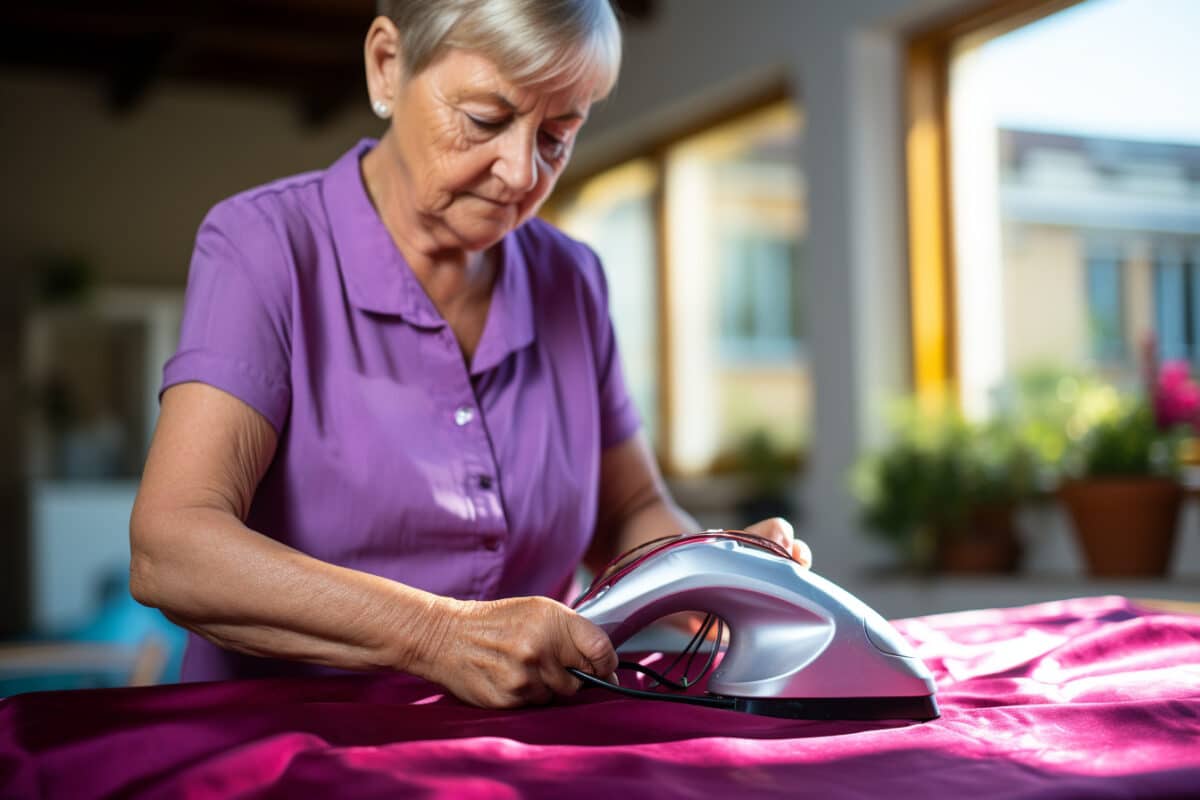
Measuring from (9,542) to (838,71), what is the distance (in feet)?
16.0

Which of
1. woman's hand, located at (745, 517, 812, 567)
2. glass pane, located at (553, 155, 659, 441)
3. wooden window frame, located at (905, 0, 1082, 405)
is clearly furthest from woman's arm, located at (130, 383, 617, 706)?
glass pane, located at (553, 155, 659, 441)

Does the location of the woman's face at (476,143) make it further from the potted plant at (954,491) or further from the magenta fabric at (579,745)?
the potted plant at (954,491)

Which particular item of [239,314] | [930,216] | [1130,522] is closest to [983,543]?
[1130,522]

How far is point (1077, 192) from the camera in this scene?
323 centimetres

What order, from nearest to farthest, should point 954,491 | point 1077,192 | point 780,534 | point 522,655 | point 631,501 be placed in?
point 522,655
point 780,534
point 631,501
point 954,491
point 1077,192

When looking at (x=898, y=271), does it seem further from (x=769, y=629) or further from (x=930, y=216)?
(x=769, y=629)

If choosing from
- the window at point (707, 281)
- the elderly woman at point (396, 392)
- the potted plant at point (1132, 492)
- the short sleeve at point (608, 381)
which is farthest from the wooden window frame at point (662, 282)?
the elderly woman at point (396, 392)

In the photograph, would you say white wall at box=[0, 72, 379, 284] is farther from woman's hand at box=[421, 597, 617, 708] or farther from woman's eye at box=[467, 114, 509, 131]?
woman's hand at box=[421, 597, 617, 708]

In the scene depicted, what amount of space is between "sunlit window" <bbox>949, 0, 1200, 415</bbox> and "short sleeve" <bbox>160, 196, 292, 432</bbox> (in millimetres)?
2442

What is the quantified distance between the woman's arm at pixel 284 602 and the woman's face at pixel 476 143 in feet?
A: 0.85

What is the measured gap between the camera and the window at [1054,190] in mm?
2924

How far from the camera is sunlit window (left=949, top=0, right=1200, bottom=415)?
114 inches

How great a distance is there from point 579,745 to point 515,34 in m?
0.57

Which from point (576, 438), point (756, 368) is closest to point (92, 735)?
point (576, 438)
